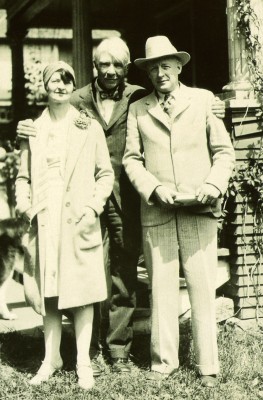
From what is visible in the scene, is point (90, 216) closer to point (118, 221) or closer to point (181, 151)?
point (118, 221)

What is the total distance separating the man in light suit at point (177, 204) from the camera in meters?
4.05

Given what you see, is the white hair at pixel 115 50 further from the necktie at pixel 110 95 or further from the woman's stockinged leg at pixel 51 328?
the woman's stockinged leg at pixel 51 328

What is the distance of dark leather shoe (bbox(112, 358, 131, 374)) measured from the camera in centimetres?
434

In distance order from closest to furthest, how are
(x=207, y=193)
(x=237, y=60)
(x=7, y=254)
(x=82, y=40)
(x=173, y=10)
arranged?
1. (x=207, y=193)
2. (x=237, y=60)
3. (x=7, y=254)
4. (x=82, y=40)
5. (x=173, y=10)

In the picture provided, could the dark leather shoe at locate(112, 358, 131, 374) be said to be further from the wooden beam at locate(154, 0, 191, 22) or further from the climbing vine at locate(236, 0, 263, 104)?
the wooden beam at locate(154, 0, 191, 22)

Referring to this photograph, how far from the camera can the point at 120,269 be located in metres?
4.39

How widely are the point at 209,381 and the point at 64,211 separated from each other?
1390mm

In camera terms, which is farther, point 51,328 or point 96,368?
point 96,368

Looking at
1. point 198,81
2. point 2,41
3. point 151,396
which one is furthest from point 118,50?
point 2,41

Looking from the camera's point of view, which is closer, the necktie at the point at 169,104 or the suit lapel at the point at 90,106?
the necktie at the point at 169,104

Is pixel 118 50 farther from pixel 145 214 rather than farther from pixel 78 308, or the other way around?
pixel 78 308

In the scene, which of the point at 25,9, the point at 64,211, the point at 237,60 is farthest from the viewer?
the point at 25,9

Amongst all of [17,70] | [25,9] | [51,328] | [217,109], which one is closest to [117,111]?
[217,109]

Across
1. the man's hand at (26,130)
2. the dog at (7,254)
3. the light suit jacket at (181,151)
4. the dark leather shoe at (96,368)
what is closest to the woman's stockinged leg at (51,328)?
the dark leather shoe at (96,368)
